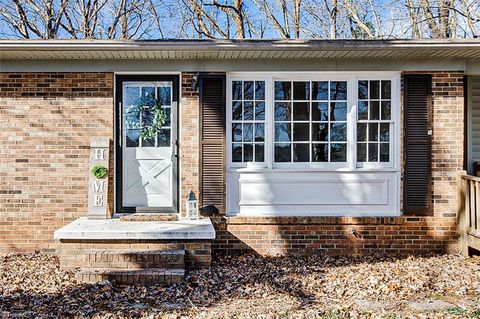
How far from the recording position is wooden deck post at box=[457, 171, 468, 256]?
6449 mm

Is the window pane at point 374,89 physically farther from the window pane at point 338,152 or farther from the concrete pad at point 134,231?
the concrete pad at point 134,231

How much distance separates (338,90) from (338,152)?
37.9 inches

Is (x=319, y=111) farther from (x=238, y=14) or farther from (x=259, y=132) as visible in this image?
(x=238, y=14)

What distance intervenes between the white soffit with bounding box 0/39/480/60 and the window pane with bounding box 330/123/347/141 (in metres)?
1.10

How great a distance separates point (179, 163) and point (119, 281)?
2.10 m

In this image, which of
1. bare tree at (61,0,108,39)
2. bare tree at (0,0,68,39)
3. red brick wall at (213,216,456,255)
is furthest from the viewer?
bare tree at (61,0,108,39)

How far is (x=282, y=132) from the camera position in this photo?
22.3ft

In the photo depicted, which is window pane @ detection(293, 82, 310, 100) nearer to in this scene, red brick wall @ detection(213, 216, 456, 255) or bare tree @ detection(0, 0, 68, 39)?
red brick wall @ detection(213, 216, 456, 255)

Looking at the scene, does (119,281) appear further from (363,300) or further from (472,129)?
(472,129)

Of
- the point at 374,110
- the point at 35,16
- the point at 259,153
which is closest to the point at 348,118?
the point at 374,110

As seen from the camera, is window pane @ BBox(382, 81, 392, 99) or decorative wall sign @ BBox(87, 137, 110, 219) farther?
window pane @ BBox(382, 81, 392, 99)

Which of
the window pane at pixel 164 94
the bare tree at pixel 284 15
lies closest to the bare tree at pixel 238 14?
the bare tree at pixel 284 15

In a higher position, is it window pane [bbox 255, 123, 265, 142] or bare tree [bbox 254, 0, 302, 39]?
bare tree [bbox 254, 0, 302, 39]

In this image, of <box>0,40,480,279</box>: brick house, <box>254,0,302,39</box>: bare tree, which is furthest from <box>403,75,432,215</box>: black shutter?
<box>254,0,302,39</box>: bare tree
